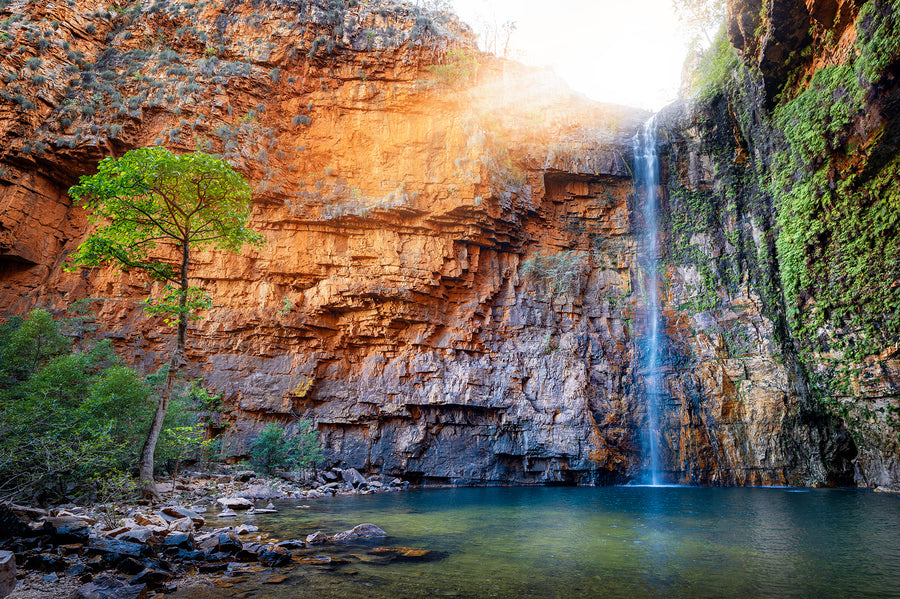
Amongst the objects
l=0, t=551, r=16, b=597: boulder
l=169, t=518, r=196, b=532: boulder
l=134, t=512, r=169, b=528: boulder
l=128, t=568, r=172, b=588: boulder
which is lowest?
l=169, t=518, r=196, b=532: boulder

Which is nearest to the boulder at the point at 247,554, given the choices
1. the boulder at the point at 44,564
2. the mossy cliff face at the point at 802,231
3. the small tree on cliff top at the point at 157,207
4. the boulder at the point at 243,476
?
the boulder at the point at 44,564

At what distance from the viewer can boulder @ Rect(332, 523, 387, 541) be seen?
27.3 feet

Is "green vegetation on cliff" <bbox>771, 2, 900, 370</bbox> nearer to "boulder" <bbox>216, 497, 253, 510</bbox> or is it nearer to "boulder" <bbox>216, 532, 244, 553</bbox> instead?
"boulder" <bbox>216, 532, 244, 553</bbox>

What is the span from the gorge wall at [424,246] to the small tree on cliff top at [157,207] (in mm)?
12207

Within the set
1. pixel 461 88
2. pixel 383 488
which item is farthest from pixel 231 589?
pixel 461 88

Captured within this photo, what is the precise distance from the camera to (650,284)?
26922mm

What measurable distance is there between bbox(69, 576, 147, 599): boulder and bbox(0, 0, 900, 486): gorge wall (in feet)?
61.7

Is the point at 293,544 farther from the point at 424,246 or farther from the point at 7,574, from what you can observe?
the point at 424,246

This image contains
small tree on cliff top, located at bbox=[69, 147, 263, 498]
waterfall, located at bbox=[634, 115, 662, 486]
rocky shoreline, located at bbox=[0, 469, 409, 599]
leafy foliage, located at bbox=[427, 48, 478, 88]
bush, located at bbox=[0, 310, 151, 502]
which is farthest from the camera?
leafy foliage, located at bbox=[427, 48, 478, 88]

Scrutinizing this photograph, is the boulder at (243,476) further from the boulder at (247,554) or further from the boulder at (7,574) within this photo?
the boulder at (7,574)

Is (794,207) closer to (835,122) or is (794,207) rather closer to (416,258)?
(835,122)

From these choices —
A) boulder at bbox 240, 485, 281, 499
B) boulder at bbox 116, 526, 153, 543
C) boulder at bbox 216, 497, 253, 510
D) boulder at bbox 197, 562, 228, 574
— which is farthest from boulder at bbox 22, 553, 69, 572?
boulder at bbox 240, 485, 281, 499

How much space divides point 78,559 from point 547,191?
27.7 m

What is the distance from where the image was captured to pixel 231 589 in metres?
5.15
